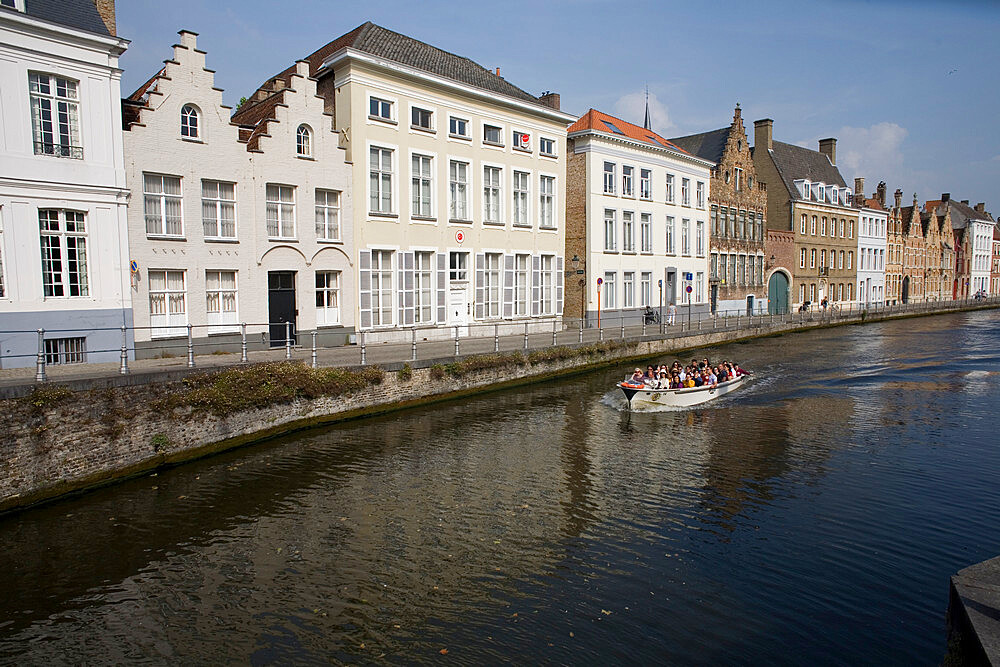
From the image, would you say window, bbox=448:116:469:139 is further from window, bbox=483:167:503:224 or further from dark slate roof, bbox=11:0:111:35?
dark slate roof, bbox=11:0:111:35

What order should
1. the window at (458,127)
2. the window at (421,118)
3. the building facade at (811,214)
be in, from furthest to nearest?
the building facade at (811,214), the window at (458,127), the window at (421,118)

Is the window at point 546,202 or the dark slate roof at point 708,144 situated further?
the dark slate roof at point 708,144

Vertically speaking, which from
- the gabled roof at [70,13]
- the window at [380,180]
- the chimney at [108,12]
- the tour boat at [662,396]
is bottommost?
the tour boat at [662,396]

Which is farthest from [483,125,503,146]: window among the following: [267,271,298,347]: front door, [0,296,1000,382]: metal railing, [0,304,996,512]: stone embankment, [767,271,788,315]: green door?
[767,271,788,315]: green door

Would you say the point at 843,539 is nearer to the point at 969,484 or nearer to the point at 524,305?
the point at 969,484

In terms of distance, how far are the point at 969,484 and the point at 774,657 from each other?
26.3ft

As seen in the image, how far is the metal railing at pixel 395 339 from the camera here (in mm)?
17312

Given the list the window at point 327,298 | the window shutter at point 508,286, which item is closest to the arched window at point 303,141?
the window at point 327,298

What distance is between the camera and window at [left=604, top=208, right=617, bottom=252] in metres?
36.7

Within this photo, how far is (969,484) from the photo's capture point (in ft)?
41.1

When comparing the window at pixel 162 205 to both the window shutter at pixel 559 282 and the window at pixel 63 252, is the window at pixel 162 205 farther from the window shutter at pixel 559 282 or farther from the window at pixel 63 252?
the window shutter at pixel 559 282

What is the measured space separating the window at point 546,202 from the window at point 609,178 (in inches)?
190

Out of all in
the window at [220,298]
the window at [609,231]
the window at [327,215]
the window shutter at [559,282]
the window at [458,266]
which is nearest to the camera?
the window at [220,298]

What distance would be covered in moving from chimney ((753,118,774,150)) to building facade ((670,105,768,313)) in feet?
16.1
